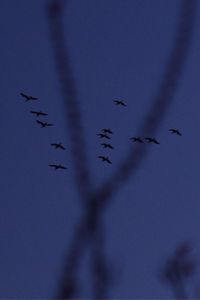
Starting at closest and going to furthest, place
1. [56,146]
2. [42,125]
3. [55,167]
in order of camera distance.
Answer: [56,146] < [42,125] < [55,167]

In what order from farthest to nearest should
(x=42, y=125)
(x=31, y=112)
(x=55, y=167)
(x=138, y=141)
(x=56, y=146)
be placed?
(x=55, y=167) < (x=31, y=112) < (x=42, y=125) < (x=56, y=146) < (x=138, y=141)

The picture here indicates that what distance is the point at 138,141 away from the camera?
3135mm

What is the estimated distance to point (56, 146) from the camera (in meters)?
7.82

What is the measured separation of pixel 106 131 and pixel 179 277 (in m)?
6.40

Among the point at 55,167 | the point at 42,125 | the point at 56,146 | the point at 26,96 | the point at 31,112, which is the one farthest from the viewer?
the point at 55,167

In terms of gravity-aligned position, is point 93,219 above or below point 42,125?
below

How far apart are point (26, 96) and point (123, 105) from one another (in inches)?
73.8

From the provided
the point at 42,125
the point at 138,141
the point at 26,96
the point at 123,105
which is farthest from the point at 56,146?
the point at 138,141

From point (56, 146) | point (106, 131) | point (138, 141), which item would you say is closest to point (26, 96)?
point (106, 131)

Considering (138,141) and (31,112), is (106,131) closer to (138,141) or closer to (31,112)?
(31,112)

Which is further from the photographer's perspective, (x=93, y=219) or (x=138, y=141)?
(x=138, y=141)

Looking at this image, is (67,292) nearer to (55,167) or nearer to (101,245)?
(101,245)

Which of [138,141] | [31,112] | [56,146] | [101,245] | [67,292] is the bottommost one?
[67,292]

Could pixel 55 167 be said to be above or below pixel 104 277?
above
